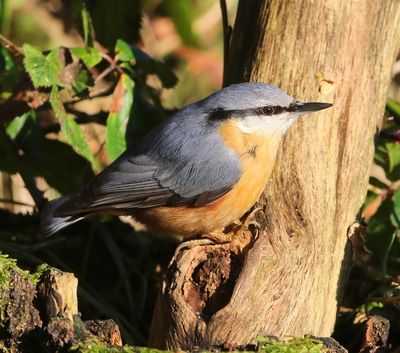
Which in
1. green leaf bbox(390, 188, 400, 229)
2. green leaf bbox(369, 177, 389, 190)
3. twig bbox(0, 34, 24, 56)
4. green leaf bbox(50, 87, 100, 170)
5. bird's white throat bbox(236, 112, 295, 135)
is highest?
twig bbox(0, 34, 24, 56)

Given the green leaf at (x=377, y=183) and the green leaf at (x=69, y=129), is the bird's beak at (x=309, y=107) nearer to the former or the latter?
the green leaf at (x=377, y=183)

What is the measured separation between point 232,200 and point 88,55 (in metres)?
0.97

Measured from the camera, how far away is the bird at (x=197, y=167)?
3229mm

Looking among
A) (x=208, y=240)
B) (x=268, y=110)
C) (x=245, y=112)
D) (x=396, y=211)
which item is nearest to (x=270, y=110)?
(x=268, y=110)

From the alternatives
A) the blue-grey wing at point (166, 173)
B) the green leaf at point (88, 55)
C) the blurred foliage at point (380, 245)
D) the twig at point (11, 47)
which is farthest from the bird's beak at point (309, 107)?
the twig at point (11, 47)

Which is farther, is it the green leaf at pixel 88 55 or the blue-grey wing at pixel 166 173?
the green leaf at pixel 88 55

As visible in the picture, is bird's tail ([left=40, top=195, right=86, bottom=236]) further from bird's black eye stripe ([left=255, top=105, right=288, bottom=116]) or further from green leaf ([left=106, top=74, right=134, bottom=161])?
bird's black eye stripe ([left=255, top=105, right=288, bottom=116])

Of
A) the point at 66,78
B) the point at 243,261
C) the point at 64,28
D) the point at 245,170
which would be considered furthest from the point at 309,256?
the point at 64,28

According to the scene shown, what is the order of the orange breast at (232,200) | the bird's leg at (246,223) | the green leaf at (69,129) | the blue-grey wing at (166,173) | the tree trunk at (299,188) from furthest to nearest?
the green leaf at (69,129)
the blue-grey wing at (166,173)
the orange breast at (232,200)
the bird's leg at (246,223)
the tree trunk at (299,188)

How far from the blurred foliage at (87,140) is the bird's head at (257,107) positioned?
0.50 m

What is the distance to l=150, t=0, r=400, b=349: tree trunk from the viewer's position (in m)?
2.76

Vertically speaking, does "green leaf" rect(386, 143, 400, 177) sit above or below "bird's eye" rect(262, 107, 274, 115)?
below

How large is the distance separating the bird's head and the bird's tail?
0.73 metres

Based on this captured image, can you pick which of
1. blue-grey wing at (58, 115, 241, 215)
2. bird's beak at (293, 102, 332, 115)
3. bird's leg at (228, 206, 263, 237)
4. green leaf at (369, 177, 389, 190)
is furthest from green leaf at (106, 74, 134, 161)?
green leaf at (369, 177, 389, 190)
